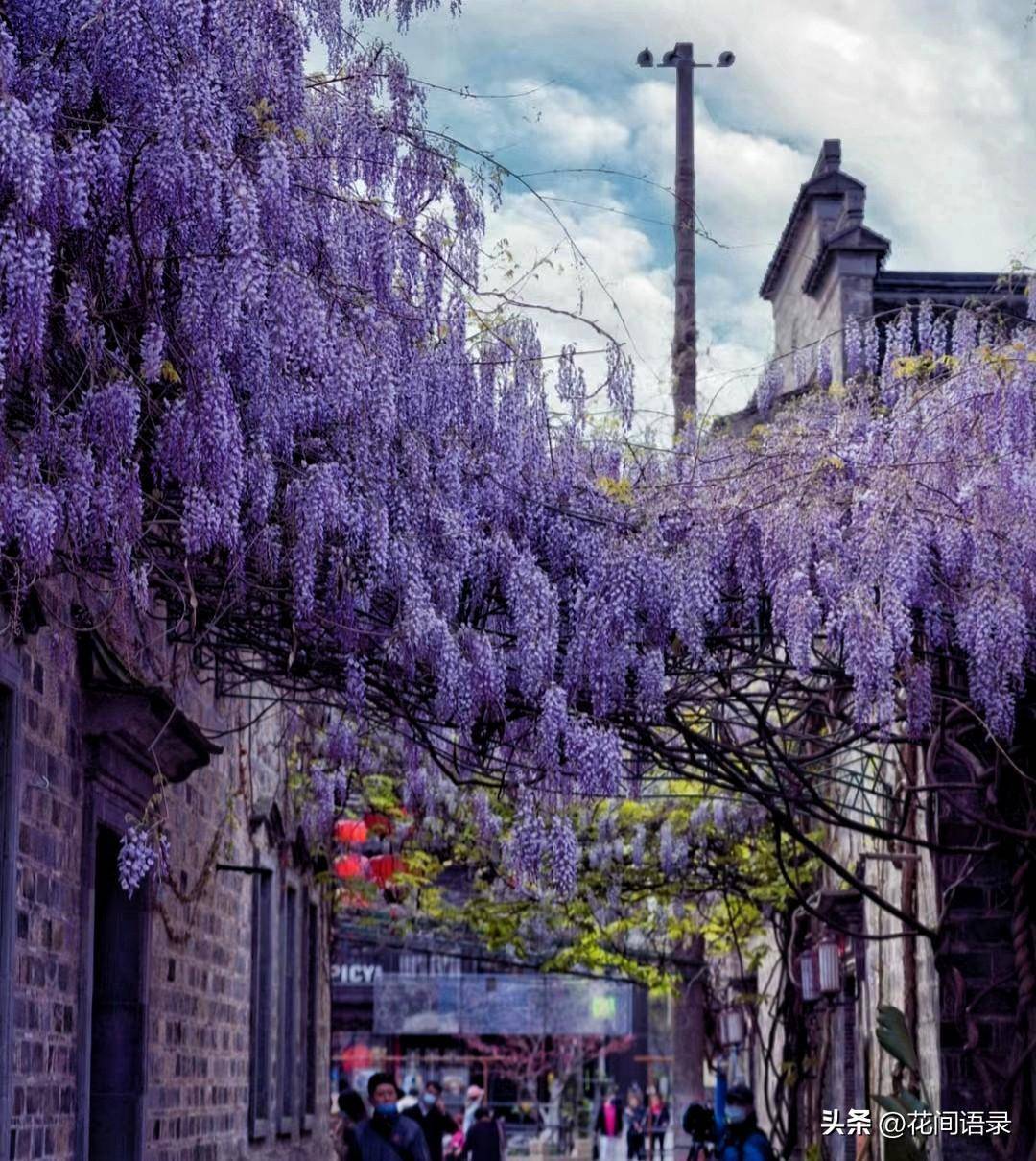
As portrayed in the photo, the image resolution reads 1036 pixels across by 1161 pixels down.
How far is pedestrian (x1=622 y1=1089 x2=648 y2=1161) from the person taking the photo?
2777 centimetres

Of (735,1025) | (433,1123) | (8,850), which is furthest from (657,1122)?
(8,850)

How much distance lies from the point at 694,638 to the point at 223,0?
9.69ft

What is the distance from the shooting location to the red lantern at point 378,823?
539 inches

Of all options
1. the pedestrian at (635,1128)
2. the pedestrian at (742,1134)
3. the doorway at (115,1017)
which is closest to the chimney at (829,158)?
the pedestrian at (742,1134)

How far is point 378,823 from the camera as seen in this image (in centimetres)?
1379

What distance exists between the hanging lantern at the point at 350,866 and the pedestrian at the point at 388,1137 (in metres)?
4.52

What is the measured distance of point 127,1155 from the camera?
7.59m

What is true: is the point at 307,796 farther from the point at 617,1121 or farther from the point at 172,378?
the point at 617,1121

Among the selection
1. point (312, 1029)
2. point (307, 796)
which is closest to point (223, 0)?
point (307, 796)

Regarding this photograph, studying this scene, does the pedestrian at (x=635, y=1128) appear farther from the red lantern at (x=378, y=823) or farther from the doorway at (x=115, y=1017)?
the doorway at (x=115, y=1017)

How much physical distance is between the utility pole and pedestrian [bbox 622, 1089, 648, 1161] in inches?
596

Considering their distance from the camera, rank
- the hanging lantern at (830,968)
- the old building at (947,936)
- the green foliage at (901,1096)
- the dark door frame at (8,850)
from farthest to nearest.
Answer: the hanging lantern at (830,968) < the old building at (947,936) < the green foliage at (901,1096) < the dark door frame at (8,850)

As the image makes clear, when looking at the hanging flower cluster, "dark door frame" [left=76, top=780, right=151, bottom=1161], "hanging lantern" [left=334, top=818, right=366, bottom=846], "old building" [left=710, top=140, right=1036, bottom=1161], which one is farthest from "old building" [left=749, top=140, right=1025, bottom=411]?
"dark door frame" [left=76, top=780, right=151, bottom=1161]

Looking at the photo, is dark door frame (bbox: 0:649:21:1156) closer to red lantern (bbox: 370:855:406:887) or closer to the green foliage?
the green foliage
